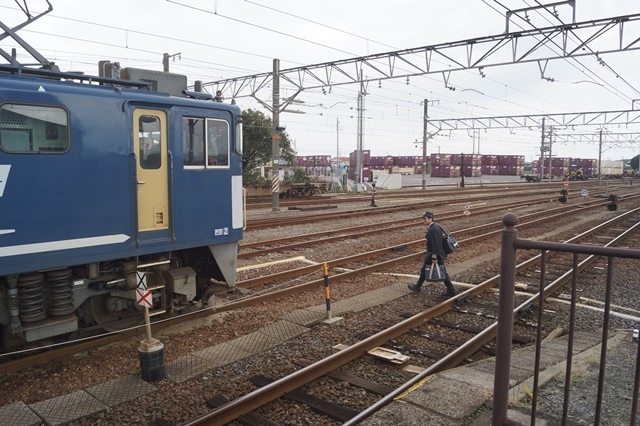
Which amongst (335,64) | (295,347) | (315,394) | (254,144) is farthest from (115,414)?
(254,144)

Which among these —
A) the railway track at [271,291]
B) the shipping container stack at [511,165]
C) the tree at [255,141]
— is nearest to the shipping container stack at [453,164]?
the shipping container stack at [511,165]

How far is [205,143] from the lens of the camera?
7.55 m

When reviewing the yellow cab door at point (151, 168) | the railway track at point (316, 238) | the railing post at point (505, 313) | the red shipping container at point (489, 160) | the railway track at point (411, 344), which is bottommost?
the railway track at point (411, 344)

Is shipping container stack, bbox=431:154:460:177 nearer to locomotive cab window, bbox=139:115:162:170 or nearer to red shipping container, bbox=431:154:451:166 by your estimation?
red shipping container, bbox=431:154:451:166

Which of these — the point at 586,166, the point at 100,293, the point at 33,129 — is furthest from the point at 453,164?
the point at 33,129

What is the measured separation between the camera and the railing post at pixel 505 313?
2938 mm

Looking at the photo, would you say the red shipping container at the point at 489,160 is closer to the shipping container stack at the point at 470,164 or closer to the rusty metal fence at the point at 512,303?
the shipping container stack at the point at 470,164

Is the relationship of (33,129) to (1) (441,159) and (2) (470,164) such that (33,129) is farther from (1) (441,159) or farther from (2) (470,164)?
(1) (441,159)

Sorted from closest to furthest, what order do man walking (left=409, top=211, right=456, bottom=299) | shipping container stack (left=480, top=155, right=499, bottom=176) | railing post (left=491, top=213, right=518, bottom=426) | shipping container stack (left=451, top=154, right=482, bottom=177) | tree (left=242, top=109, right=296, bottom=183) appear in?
1. railing post (left=491, top=213, right=518, bottom=426)
2. man walking (left=409, top=211, right=456, bottom=299)
3. tree (left=242, top=109, right=296, bottom=183)
4. shipping container stack (left=451, top=154, right=482, bottom=177)
5. shipping container stack (left=480, top=155, right=499, bottom=176)

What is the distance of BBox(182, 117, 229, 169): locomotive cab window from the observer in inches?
289

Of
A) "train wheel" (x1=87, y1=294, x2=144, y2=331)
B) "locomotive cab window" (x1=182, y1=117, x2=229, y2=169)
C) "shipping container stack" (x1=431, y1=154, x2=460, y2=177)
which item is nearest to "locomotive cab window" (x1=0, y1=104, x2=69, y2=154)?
"locomotive cab window" (x1=182, y1=117, x2=229, y2=169)

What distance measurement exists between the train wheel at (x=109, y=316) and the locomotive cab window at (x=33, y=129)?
223 cm

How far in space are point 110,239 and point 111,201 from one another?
0.50 metres

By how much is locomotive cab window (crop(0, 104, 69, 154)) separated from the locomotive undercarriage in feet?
5.07
